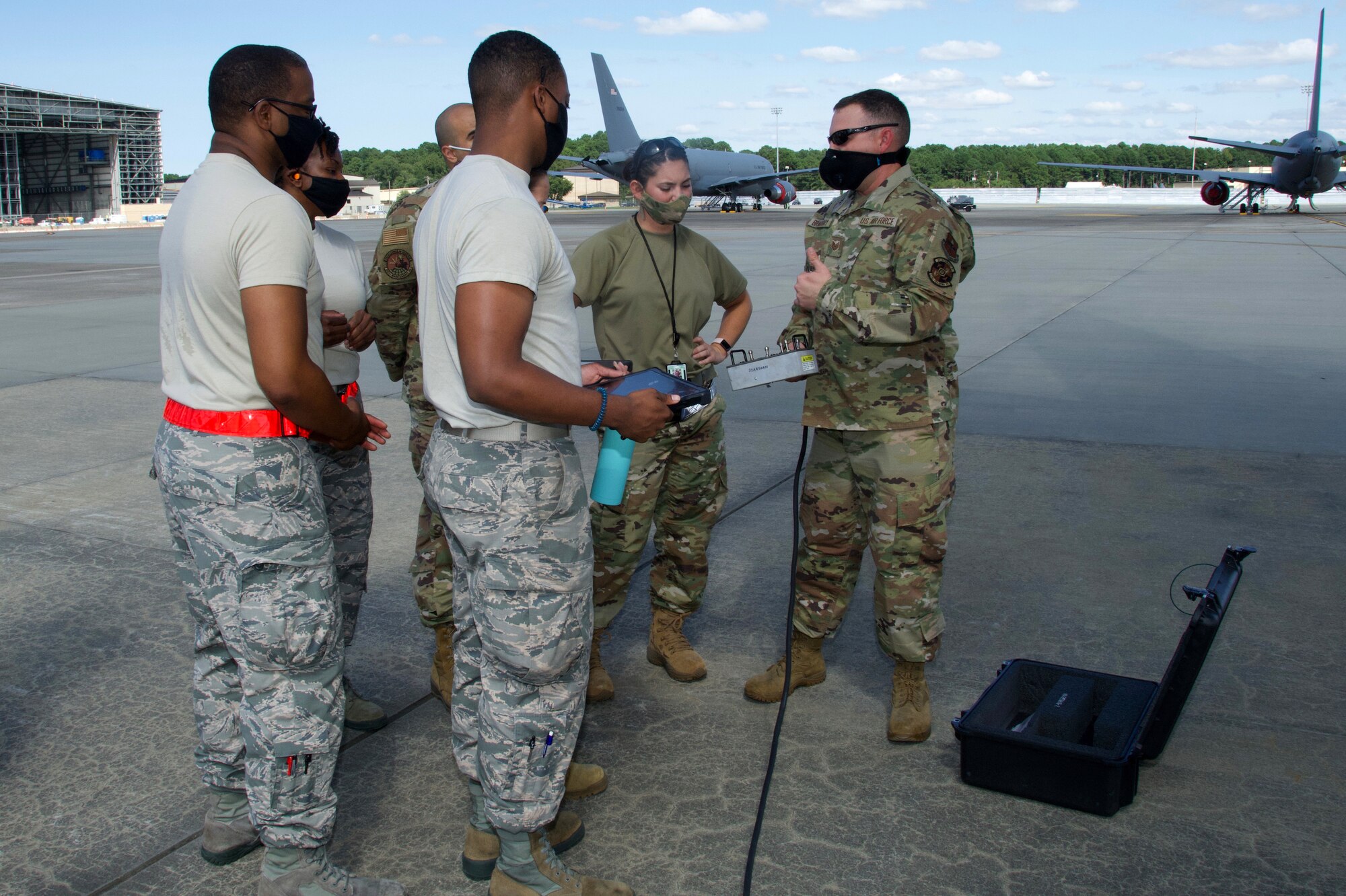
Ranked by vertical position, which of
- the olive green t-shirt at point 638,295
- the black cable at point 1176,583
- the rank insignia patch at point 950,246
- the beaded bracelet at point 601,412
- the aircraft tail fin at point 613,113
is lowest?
the black cable at point 1176,583

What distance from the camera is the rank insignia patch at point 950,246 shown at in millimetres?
3178

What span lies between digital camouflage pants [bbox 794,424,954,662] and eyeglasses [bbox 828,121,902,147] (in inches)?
36.0

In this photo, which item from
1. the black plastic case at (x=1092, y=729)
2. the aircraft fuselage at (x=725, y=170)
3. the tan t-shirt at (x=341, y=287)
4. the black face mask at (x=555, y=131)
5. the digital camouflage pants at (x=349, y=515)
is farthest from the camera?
the aircraft fuselage at (x=725, y=170)

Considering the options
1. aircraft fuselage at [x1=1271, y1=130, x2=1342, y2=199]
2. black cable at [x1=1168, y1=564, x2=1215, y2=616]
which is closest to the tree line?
aircraft fuselage at [x1=1271, y1=130, x2=1342, y2=199]

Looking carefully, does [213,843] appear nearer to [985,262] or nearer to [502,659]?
[502,659]

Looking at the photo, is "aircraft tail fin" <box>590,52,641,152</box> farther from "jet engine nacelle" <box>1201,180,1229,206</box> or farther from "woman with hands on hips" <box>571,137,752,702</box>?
"woman with hands on hips" <box>571,137,752,702</box>

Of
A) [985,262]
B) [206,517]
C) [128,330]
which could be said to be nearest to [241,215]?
[206,517]

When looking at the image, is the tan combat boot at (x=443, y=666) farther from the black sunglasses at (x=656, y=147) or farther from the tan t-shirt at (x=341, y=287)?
the black sunglasses at (x=656, y=147)

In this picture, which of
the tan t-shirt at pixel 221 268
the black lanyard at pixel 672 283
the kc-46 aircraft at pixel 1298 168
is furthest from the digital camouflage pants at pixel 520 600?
the kc-46 aircraft at pixel 1298 168

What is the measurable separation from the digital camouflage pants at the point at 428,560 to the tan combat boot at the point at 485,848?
1.03 metres

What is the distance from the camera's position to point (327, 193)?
3.24 meters

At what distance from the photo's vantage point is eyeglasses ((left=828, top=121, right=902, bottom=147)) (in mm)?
3348

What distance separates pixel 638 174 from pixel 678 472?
1.01 meters

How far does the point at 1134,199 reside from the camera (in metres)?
79.8
